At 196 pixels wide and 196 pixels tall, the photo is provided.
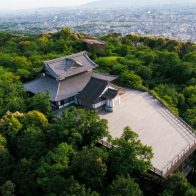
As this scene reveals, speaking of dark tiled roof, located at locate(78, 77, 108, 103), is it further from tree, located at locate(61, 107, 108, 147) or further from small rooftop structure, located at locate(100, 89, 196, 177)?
tree, located at locate(61, 107, 108, 147)

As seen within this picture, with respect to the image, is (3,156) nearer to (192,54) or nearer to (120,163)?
(120,163)

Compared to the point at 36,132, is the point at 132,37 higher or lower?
lower

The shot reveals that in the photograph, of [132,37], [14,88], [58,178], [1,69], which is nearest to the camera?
[58,178]

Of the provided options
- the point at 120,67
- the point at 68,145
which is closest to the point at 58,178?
the point at 68,145

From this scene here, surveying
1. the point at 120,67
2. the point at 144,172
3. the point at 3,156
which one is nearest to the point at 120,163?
the point at 144,172

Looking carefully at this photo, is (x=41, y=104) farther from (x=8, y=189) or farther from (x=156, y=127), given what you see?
(x=156, y=127)

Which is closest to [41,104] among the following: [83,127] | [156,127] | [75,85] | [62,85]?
[62,85]

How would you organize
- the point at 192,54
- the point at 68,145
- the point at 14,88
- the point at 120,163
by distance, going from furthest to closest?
the point at 192,54
the point at 14,88
the point at 68,145
the point at 120,163

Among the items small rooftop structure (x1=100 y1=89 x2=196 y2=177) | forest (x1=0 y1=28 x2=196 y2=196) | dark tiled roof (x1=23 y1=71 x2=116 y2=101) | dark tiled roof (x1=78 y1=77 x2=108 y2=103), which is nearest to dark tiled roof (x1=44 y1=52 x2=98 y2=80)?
dark tiled roof (x1=23 y1=71 x2=116 y2=101)

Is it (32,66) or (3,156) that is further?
(32,66)
